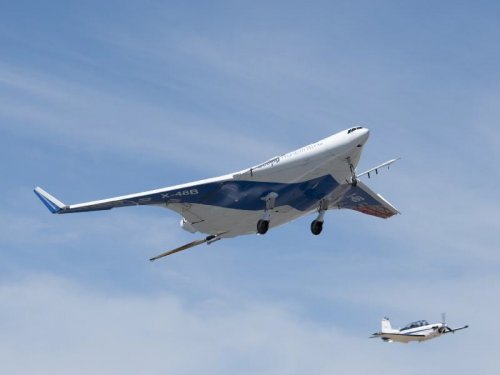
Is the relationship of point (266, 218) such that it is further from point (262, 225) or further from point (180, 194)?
point (180, 194)

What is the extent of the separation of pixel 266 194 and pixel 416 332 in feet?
235

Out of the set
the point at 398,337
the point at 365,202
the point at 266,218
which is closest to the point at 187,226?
the point at 266,218

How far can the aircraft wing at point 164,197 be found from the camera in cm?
8106

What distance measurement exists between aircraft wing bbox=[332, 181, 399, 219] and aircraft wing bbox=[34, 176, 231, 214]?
41.2 feet

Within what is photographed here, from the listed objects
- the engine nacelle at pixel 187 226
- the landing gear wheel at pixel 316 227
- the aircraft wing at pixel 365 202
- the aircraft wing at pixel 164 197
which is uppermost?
the aircraft wing at pixel 365 202

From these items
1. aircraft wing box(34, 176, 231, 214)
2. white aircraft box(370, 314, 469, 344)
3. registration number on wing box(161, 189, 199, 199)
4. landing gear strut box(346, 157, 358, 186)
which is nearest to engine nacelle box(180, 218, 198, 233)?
aircraft wing box(34, 176, 231, 214)

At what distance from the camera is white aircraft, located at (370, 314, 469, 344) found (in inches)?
5541

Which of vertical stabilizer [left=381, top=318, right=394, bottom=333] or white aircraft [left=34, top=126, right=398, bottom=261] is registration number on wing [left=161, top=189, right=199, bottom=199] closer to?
white aircraft [left=34, top=126, right=398, bottom=261]

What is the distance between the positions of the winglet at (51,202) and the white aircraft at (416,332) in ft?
226

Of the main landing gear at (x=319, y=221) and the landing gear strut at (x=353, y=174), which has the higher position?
the landing gear strut at (x=353, y=174)

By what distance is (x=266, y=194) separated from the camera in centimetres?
7862

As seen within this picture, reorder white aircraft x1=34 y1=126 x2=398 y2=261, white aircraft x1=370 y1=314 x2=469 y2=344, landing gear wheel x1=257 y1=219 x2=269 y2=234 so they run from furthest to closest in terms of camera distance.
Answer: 1. white aircraft x1=370 y1=314 x2=469 y2=344
2. landing gear wheel x1=257 y1=219 x2=269 y2=234
3. white aircraft x1=34 y1=126 x2=398 y2=261

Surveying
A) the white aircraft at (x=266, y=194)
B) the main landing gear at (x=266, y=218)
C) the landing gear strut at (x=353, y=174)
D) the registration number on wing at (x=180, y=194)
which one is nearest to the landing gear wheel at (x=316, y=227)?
the white aircraft at (x=266, y=194)

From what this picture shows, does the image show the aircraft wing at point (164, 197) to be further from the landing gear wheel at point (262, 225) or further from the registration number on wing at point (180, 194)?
the landing gear wheel at point (262, 225)
